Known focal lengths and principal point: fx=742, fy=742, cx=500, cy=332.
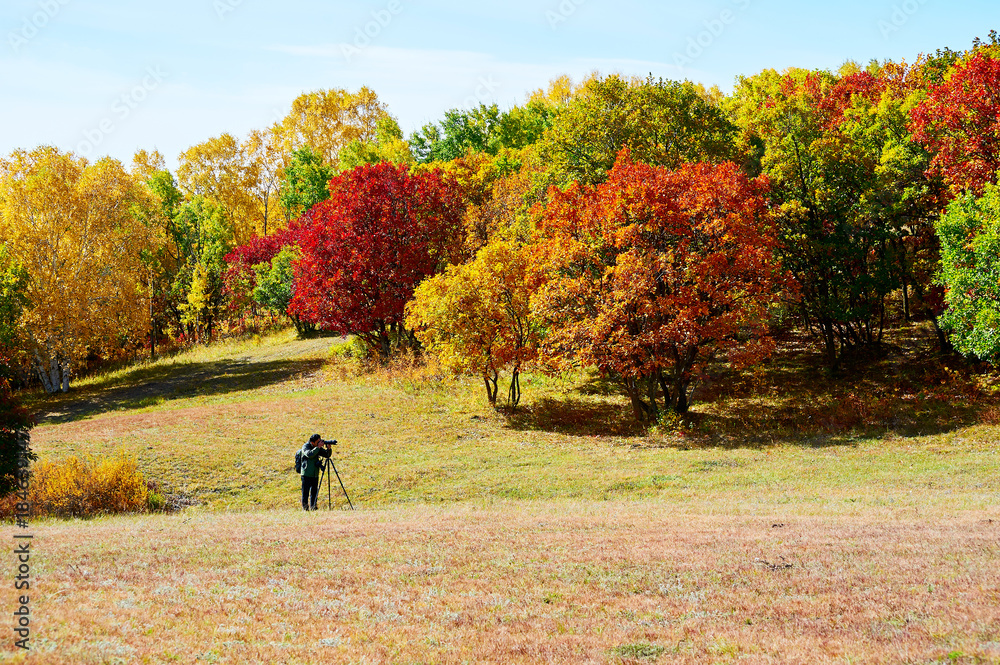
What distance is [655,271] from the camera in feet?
95.6

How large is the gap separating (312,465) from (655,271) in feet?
52.1

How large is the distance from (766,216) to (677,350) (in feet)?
24.2

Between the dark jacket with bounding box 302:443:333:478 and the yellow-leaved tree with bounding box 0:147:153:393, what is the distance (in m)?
32.6

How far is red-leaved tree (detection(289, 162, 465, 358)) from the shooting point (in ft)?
137

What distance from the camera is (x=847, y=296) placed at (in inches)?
1444

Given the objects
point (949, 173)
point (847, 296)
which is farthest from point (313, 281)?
point (949, 173)

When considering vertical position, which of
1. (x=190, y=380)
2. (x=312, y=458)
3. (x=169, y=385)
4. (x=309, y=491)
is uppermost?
(x=190, y=380)

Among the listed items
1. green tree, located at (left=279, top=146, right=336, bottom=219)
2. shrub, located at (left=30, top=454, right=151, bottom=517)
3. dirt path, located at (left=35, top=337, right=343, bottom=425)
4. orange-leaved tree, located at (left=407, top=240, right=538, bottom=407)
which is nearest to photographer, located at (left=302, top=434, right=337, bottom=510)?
shrub, located at (left=30, top=454, right=151, bottom=517)

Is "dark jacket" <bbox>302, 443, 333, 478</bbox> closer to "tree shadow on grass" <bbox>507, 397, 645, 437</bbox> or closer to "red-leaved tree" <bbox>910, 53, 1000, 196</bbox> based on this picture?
"tree shadow on grass" <bbox>507, 397, 645, 437</bbox>

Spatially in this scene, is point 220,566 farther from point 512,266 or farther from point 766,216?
point 766,216

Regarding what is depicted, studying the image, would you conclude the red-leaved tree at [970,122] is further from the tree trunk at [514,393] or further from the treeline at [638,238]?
the tree trunk at [514,393]

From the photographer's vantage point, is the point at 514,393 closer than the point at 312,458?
No

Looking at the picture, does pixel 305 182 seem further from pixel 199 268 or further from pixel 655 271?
pixel 655 271

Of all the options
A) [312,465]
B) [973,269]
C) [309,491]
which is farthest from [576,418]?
[973,269]
